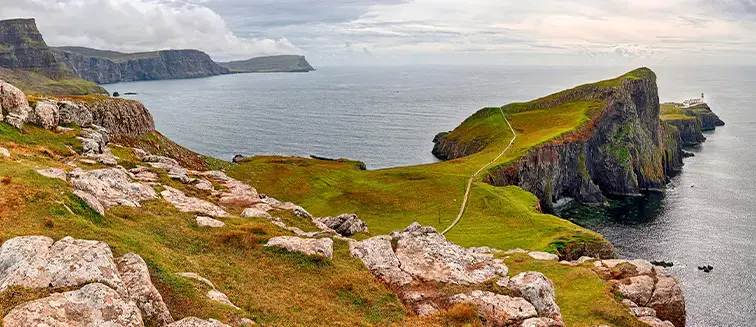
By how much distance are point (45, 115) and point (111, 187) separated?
1184 inches

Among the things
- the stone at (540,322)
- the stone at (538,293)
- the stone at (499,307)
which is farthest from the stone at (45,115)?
the stone at (540,322)

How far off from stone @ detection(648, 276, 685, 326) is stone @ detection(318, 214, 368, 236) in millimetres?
28258

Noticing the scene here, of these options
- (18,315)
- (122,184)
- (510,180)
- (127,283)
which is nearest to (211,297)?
(127,283)

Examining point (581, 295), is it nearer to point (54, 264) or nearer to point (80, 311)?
point (80, 311)

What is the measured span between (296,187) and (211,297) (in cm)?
7329

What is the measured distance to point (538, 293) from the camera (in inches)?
1265

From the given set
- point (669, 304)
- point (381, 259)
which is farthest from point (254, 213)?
point (669, 304)

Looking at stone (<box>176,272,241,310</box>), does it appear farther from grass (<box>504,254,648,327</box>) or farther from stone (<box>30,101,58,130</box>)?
stone (<box>30,101,58,130</box>)

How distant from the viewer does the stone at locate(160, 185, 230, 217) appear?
141 ft

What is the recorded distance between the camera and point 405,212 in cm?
8775

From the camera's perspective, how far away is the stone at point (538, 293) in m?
31.7

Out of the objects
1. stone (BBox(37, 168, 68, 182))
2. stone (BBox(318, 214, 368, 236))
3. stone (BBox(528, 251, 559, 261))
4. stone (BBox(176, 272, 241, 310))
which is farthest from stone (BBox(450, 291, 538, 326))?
stone (BBox(37, 168, 68, 182))

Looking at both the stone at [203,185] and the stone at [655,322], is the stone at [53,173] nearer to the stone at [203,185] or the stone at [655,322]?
the stone at [203,185]

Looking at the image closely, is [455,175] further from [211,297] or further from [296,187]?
[211,297]
